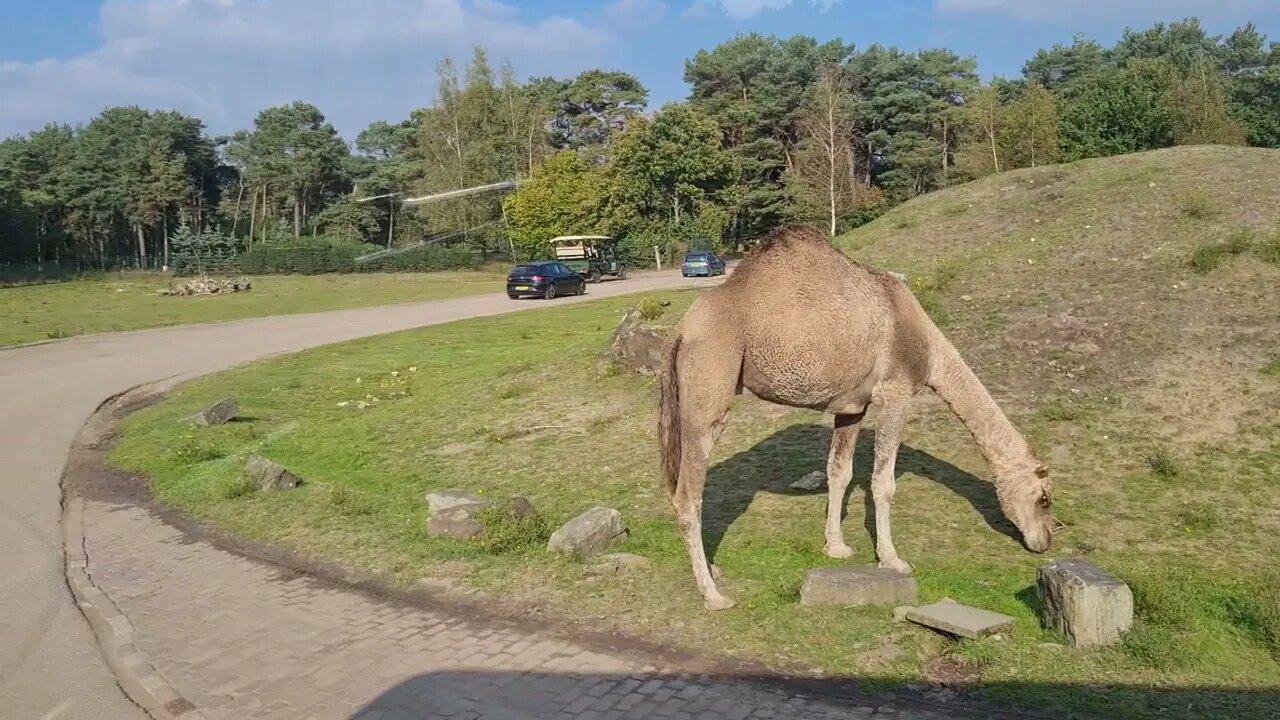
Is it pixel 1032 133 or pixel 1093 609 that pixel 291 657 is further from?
pixel 1032 133

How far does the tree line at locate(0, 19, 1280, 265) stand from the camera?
73062mm

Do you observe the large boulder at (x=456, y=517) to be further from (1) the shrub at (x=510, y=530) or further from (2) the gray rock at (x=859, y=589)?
(2) the gray rock at (x=859, y=589)

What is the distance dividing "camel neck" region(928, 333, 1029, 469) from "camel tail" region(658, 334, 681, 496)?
2279 mm

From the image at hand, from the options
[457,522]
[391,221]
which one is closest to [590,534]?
[457,522]

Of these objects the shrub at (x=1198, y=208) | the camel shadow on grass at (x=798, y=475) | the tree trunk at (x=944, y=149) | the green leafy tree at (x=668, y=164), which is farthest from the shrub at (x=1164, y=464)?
the tree trunk at (x=944, y=149)

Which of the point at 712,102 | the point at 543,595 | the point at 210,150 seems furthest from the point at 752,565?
the point at 210,150

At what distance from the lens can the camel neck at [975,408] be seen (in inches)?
317

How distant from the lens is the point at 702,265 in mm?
54688

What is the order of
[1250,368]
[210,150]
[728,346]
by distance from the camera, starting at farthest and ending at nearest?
[210,150], [1250,368], [728,346]

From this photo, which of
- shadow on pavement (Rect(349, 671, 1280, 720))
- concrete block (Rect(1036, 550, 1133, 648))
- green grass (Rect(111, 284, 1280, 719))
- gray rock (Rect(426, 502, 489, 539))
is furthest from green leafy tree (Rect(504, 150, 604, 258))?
concrete block (Rect(1036, 550, 1133, 648))

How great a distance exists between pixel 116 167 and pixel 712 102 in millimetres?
57621

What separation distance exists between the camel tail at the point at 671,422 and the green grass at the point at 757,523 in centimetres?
94

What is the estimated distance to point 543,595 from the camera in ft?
25.9

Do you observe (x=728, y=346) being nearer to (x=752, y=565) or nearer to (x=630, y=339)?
(x=752, y=565)
